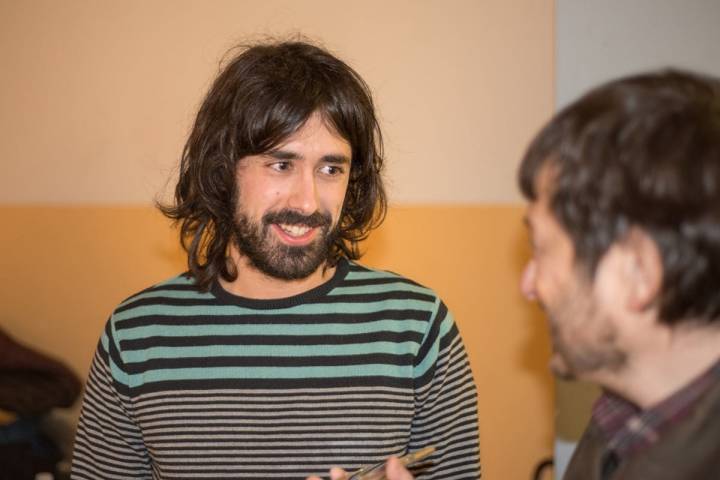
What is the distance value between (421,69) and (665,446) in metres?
1.62

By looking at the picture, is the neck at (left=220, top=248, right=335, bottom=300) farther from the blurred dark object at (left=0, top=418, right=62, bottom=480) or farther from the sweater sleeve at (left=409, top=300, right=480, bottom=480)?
the blurred dark object at (left=0, top=418, right=62, bottom=480)

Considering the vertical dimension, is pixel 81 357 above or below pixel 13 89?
below

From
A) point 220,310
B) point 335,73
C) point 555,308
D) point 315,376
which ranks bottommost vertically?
point 315,376

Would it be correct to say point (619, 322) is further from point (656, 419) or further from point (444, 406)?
point (444, 406)

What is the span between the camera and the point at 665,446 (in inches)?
35.1

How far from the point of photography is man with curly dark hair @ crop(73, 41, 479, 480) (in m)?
1.50

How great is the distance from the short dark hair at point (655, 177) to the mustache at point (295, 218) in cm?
64

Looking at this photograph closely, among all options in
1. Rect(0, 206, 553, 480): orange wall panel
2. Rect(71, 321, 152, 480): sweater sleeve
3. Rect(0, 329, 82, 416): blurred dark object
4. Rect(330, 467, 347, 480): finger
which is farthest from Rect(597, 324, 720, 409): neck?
Rect(0, 329, 82, 416): blurred dark object

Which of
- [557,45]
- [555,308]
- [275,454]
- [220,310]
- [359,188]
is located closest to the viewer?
[555,308]

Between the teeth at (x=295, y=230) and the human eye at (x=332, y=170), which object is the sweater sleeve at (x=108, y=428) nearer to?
the teeth at (x=295, y=230)

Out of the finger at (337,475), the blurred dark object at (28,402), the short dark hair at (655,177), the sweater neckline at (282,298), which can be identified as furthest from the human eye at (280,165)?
the blurred dark object at (28,402)

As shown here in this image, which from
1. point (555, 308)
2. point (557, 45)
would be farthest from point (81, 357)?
point (555, 308)

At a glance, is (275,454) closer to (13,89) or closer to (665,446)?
(665,446)

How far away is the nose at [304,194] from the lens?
1.50 meters
